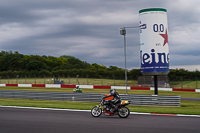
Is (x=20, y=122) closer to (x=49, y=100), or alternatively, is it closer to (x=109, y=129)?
(x=109, y=129)

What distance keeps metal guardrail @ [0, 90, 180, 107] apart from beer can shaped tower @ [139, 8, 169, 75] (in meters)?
2.34

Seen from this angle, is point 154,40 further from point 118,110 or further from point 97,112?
point 97,112

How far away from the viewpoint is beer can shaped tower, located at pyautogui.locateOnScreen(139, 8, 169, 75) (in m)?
20.5

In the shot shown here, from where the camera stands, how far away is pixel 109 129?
9766mm

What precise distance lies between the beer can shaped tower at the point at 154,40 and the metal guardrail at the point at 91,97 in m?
2.34

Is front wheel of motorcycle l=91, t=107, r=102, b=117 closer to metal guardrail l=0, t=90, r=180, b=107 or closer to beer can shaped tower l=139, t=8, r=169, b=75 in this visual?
Result: metal guardrail l=0, t=90, r=180, b=107

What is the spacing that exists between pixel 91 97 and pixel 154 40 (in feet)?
21.5

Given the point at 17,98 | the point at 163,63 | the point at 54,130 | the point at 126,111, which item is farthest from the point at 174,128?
the point at 17,98

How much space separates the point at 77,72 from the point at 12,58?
52.2 m

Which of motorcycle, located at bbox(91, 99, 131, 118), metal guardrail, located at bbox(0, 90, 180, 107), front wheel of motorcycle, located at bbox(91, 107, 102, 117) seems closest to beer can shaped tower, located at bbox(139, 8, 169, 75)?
metal guardrail, located at bbox(0, 90, 180, 107)

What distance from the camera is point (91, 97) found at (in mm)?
21906

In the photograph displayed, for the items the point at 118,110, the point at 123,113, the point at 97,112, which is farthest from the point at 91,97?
the point at 123,113

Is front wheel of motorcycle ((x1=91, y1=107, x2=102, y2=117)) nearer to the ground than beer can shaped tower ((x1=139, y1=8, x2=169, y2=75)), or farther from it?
nearer to the ground

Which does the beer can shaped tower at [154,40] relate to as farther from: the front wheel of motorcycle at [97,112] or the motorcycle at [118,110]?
the front wheel of motorcycle at [97,112]
